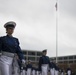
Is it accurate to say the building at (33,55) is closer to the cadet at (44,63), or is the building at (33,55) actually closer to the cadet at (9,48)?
the cadet at (44,63)

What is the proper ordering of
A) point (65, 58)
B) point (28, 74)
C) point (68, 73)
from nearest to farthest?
point (28, 74), point (68, 73), point (65, 58)

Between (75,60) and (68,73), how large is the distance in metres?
78.6

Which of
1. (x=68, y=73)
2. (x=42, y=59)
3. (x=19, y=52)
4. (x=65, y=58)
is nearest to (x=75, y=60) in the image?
(x=65, y=58)

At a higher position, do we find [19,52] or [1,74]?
[19,52]

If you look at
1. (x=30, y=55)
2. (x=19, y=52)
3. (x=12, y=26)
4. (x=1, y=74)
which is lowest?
(x=1, y=74)

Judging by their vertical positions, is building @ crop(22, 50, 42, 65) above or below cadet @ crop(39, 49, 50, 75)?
above

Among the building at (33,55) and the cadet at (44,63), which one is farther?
the building at (33,55)

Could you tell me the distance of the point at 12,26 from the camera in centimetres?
944

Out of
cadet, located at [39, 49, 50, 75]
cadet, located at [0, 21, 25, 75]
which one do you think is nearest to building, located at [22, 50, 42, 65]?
cadet, located at [39, 49, 50, 75]

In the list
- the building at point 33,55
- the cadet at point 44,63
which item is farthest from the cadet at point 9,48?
the building at point 33,55

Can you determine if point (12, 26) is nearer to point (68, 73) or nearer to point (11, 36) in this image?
point (11, 36)

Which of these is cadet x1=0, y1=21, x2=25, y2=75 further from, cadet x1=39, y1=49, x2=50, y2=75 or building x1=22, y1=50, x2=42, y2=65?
building x1=22, y1=50, x2=42, y2=65

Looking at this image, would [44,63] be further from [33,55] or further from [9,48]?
[33,55]

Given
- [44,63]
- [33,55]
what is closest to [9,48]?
[44,63]
